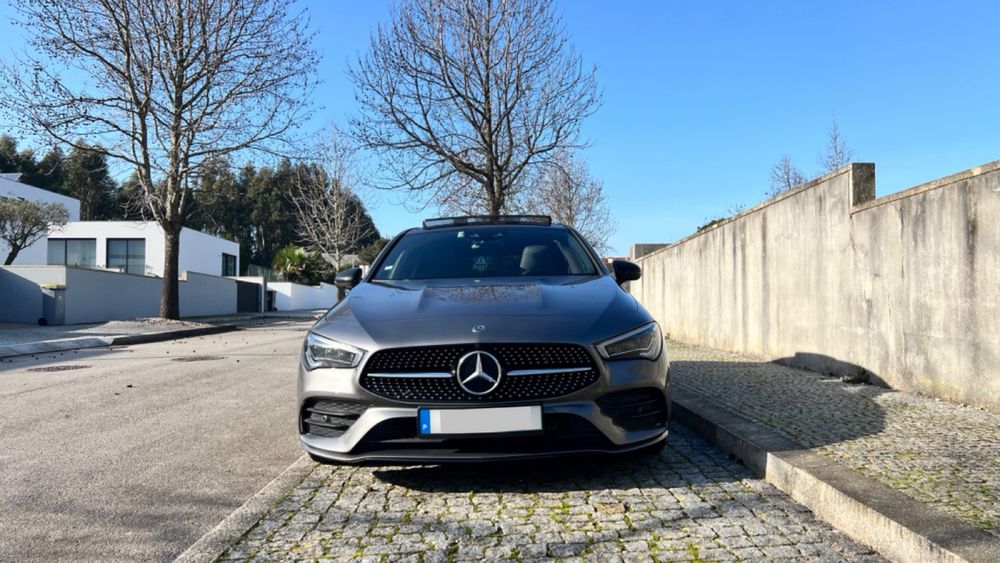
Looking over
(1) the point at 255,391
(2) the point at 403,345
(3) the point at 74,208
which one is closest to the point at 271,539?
(2) the point at 403,345

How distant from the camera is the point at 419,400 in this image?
3.06 metres

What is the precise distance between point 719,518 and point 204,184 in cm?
2054

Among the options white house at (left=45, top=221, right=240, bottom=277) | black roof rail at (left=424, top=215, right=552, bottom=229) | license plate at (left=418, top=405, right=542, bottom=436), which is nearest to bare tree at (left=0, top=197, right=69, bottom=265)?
white house at (left=45, top=221, right=240, bottom=277)

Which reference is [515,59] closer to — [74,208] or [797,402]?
[797,402]

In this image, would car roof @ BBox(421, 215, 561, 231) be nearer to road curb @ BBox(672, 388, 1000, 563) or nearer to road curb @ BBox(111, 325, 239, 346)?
road curb @ BBox(672, 388, 1000, 563)

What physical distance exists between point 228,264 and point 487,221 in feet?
148

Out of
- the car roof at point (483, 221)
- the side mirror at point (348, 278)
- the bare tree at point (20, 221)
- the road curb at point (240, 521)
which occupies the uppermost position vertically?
the bare tree at point (20, 221)

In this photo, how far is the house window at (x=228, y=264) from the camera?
1764 inches

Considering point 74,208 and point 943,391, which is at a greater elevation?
point 74,208

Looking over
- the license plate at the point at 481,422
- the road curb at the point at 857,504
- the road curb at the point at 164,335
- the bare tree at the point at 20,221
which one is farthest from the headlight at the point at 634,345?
the bare tree at the point at 20,221

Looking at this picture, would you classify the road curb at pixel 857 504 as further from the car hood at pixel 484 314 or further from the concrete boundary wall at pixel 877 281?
the concrete boundary wall at pixel 877 281

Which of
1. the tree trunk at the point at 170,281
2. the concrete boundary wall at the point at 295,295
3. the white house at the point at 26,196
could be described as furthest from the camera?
the concrete boundary wall at the point at 295,295

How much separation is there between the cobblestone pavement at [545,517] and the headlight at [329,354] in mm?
674

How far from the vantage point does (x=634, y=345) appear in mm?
3279
